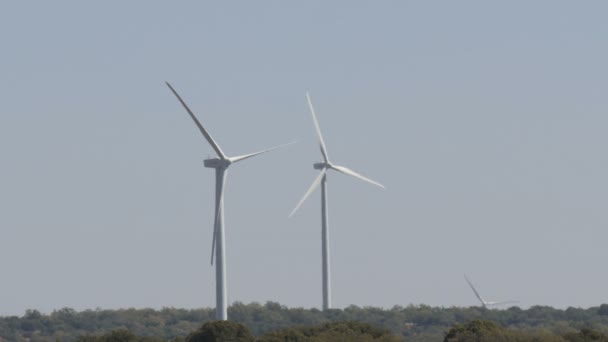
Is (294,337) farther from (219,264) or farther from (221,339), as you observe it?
(219,264)

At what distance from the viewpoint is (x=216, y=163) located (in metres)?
175

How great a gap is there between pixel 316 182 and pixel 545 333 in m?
57.7

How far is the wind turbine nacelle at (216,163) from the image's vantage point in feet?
569

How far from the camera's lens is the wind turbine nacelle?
174 m

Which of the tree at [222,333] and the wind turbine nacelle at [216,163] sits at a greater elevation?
the wind turbine nacelle at [216,163]

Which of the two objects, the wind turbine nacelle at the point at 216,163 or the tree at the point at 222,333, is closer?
the tree at the point at 222,333

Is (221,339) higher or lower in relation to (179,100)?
lower

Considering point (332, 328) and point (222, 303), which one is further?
point (222, 303)

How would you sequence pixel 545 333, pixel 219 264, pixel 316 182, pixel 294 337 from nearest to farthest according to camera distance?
pixel 545 333 → pixel 294 337 → pixel 219 264 → pixel 316 182

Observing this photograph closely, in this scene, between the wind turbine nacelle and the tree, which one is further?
the wind turbine nacelle

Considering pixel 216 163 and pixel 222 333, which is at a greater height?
pixel 216 163

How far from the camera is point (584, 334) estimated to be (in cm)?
14325

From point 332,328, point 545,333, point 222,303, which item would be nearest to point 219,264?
point 222,303

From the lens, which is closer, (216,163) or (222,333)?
(222,333)
